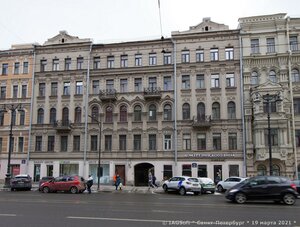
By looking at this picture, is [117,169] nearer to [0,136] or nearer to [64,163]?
[64,163]

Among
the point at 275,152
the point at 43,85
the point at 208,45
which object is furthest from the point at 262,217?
the point at 43,85

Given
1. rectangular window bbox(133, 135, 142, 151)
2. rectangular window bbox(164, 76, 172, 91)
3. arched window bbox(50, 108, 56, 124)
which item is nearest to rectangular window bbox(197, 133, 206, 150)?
rectangular window bbox(164, 76, 172, 91)

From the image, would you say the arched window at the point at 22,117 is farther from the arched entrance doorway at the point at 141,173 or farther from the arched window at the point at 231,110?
the arched window at the point at 231,110

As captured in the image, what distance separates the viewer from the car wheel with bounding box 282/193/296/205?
15813 millimetres

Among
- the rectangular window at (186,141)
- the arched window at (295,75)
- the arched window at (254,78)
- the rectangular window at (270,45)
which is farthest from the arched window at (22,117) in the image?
the arched window at (295,75)

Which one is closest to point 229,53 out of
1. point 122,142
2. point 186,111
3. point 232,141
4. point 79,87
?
point 186,111

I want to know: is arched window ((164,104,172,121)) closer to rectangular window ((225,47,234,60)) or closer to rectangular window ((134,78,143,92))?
rectangular window ((134,78,143,92))

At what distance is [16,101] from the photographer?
37.9 meters

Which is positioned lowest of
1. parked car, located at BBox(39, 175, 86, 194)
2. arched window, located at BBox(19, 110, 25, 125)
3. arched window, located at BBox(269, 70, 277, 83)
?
parked car, located at BBox(39, 175, 86, 194)

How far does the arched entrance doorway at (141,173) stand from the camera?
33906 millimetres

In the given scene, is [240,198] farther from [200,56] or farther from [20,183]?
[200,56]

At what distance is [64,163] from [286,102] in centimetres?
2602

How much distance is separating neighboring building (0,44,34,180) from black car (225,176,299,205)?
92.3 feet

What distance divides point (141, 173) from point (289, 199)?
66.8 feet
